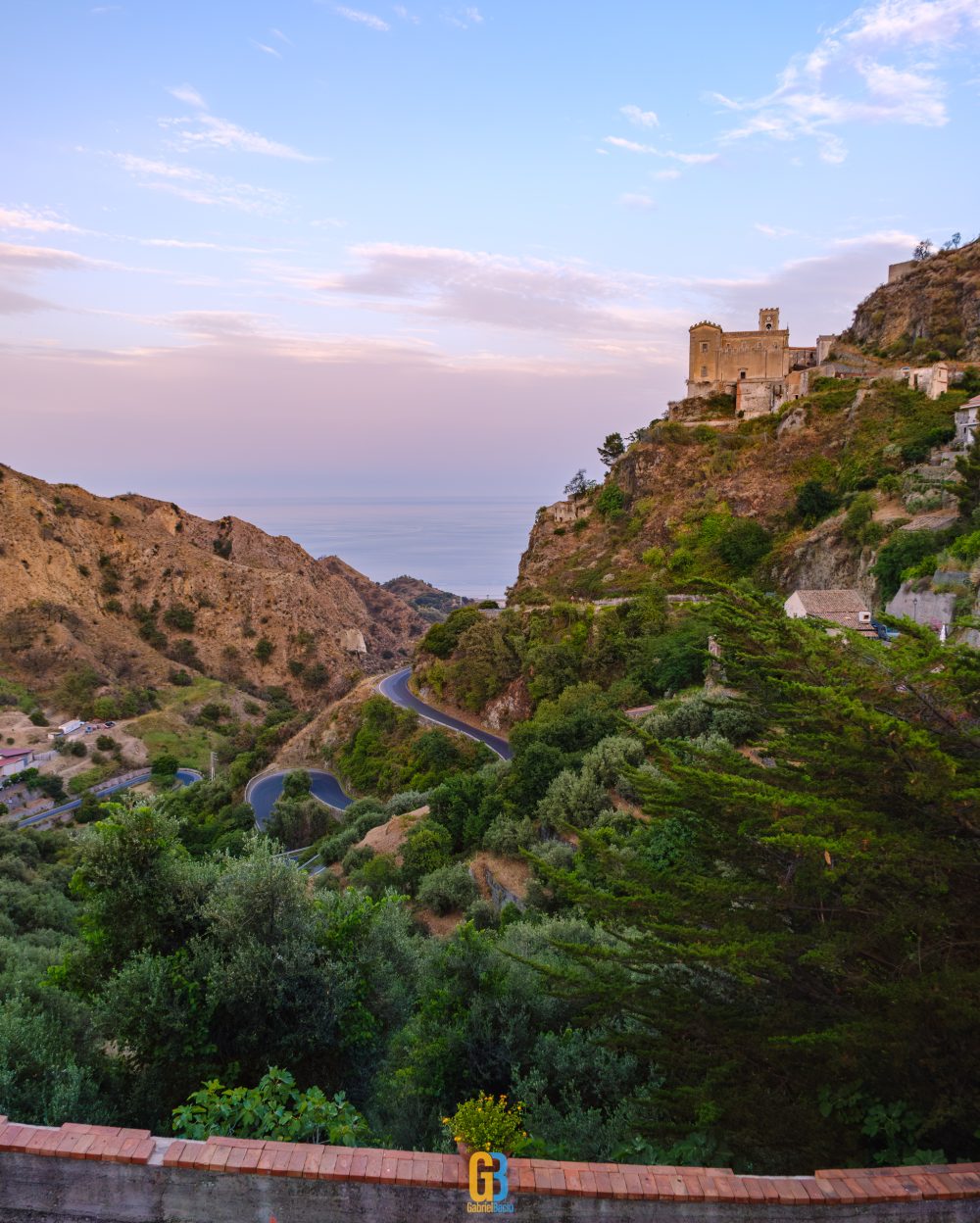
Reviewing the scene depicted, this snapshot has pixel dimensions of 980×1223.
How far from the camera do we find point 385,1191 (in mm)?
4516

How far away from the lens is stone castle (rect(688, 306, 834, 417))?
4456 cm

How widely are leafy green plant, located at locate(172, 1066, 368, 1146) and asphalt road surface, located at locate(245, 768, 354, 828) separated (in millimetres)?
25531

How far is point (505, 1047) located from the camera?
24.3 feet

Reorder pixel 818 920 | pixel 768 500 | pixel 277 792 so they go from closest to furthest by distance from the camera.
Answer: pixel 818 920, pixel 277 792, pixel 768 500

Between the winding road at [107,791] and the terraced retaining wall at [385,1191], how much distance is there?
116ft

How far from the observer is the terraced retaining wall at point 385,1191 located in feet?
14.6

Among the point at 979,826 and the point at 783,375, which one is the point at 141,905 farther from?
the point at 783,375

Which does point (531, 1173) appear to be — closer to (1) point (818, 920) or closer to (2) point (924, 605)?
(1) point (818, 920)

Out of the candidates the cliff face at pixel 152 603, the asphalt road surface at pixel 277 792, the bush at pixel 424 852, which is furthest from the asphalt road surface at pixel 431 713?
the cliff face at pixel 152 603

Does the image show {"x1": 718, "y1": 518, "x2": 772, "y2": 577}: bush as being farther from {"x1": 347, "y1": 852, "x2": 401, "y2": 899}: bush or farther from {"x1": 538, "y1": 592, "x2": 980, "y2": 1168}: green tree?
{"x1": 538, "y1": 592, "x2": 980, "y2": 1168}: green tree

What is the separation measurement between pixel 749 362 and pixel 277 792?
3629cm

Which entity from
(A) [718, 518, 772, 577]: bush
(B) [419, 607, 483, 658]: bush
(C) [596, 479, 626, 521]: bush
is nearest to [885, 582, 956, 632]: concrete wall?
(A) [718, 518, 772, 577]: bush

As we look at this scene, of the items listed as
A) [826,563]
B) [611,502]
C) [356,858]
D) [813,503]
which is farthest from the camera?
[611,502]

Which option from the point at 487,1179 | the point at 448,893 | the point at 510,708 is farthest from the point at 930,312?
the point at 487,1179
